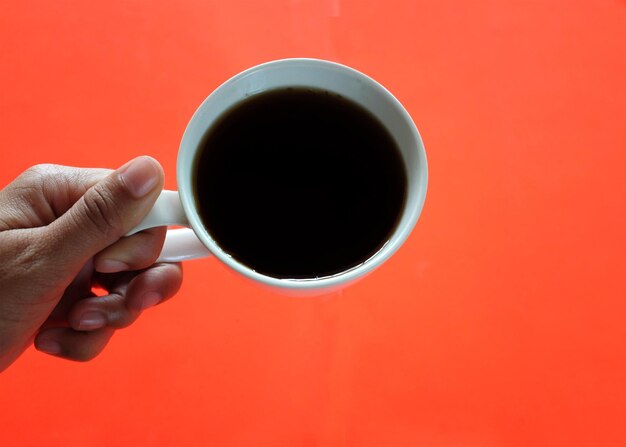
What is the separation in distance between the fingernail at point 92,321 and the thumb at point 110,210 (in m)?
0.18

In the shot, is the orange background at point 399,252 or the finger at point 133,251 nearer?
the finger at point 133,251

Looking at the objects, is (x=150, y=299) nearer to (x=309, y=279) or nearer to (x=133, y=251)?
(x=133, y=251)

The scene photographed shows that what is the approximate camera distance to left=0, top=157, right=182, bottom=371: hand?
0.67 meters

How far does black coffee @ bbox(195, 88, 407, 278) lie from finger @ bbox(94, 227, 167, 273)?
0.10 metres

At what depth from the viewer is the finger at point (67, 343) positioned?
85 cm

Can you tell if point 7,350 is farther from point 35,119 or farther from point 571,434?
point 571,434

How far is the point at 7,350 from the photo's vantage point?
79 centimetres

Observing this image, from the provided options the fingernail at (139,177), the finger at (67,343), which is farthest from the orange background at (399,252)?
the fingernail at (139,177)

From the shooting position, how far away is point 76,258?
0.71 meters

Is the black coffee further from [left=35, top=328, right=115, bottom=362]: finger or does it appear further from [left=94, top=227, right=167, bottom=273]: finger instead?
[left=35, top=328, right=115, bottom=362]: finger

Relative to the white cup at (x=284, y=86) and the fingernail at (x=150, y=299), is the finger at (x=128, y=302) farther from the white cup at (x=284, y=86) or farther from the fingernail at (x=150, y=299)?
the white cup at (x=284, y=86)

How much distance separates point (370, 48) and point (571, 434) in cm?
80

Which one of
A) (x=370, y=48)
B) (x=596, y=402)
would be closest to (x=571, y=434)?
(x=596, y=402)

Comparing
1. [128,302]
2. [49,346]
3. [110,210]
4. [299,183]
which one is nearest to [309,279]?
[299,183]
